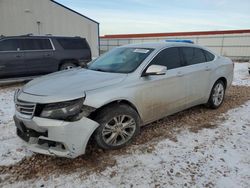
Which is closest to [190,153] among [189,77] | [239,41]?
[189,77]

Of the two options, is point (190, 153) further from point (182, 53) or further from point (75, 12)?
point (75, 12)

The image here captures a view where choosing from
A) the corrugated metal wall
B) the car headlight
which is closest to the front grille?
the car headlight

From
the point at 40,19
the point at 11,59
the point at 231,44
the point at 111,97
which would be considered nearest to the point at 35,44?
the point at 11,59

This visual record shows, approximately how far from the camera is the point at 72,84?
3252 millimetres

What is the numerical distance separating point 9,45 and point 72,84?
6147mm

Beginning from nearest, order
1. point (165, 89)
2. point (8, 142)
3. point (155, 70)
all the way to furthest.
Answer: point (155, 70) < point (8, 142) < point (165, 89)

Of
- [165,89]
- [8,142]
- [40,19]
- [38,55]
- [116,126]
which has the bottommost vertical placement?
[8,142]

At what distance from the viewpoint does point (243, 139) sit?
3.91 metres

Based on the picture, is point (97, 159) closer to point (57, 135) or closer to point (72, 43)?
A: point (57, 135)

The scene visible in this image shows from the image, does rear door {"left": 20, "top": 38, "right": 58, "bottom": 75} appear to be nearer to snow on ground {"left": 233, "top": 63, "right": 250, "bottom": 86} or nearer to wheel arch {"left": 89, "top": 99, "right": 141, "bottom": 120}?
wheel arch {"left": 89, "top": 99, "right": 141, "bottom": 120}

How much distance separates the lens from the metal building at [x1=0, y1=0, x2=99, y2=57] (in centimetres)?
1628

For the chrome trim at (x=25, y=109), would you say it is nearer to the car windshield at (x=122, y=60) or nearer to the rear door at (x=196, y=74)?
the car windshield at (x=122, y=60)

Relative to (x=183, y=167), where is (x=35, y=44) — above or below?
above

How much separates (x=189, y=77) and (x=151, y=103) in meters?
1.15
